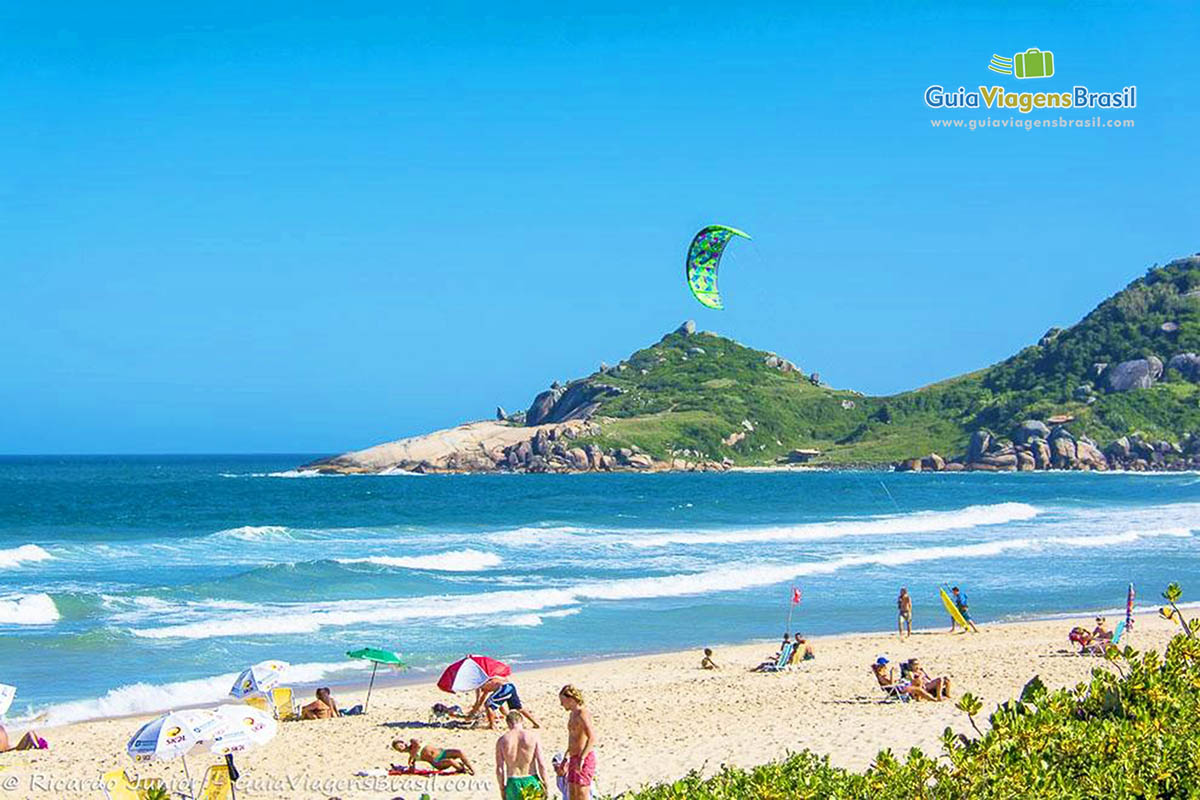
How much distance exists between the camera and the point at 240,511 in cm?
6338

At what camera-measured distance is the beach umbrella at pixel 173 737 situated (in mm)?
11195

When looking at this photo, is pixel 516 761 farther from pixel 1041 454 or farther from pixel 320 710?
pixel 1041 454

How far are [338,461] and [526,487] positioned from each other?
40719 mm

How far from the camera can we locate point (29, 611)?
83.4 feet

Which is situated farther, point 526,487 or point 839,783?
point 526,487

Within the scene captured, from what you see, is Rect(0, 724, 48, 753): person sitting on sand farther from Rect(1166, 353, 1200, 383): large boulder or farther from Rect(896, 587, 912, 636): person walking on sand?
Rect(1166, 353, 1200, 383): large boulder

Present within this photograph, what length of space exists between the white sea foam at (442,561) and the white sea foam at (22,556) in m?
9.76

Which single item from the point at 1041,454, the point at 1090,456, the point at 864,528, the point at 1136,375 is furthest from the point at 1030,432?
the point at 864,528

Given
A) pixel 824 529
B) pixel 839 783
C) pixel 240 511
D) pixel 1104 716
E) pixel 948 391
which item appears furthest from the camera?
pixel 948 391

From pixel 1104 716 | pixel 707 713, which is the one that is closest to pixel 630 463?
pixel 707 713

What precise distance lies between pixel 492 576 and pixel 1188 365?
100734mm

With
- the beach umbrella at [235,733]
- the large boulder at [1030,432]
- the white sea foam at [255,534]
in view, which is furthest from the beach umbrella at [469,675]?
the large boulder at [1030,432]

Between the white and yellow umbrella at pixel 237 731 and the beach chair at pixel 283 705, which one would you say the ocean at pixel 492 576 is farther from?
the white and yellow umbrella at pixel 237 731

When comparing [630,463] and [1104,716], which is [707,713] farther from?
[630,463]
